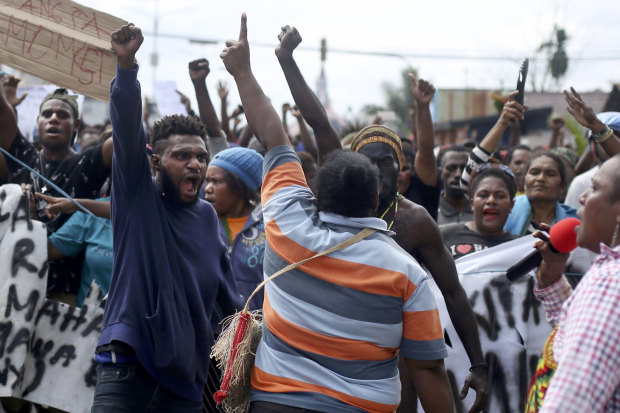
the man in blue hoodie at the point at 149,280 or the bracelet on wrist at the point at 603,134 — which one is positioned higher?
the bracelet on wrist at the point at 603,134

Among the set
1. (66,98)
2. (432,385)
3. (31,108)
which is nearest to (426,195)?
(432,385)

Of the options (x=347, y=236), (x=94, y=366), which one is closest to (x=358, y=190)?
(x=347, y=236)

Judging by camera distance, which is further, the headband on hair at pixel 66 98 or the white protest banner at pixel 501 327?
the headband on hair at pixel 66 98

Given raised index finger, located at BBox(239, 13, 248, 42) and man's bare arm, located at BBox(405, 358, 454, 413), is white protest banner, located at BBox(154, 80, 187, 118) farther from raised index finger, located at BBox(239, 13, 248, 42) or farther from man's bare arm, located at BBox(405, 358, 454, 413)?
man's bare arm, located at BBox(405, 358, 454, 413)

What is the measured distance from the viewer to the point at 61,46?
405cm

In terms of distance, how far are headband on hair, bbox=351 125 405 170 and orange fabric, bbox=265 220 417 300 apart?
1401 millimetres

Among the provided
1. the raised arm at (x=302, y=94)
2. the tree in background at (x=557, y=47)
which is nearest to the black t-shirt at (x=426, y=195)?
the raised arm at (x=302, y=94)

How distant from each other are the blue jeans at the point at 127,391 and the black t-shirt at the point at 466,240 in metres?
2.41

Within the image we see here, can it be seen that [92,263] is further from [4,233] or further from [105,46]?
[105,46]

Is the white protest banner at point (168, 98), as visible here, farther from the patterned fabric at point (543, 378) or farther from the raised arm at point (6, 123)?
the patterned fabric at point (543, 378)

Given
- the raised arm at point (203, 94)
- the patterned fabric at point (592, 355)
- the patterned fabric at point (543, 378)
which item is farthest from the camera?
the raised arm at point (203, 94)

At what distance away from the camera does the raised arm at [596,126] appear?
15.4 feet

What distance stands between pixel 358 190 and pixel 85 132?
7.95 meters

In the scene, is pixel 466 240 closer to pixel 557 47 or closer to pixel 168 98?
pixel 168 98
